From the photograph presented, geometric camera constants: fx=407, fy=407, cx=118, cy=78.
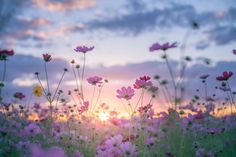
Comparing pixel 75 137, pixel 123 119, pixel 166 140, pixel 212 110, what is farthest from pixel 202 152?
pixel 212 110

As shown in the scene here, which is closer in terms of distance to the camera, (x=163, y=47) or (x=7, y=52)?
(x=163, y=47)

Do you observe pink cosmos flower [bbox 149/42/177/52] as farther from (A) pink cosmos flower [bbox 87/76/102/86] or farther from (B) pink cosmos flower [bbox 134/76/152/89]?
(A) pink cosmos flower [bbox 87/76/102/86]

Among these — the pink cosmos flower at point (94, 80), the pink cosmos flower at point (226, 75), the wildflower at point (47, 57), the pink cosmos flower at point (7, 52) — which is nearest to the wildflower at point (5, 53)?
the pink cosmos flower at point (7, 52)

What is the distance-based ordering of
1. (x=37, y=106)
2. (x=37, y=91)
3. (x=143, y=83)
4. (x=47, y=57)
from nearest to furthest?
(x=143, y=83) → (x=47, y=57) → (x=37, y=91) → (x=37, y=106)

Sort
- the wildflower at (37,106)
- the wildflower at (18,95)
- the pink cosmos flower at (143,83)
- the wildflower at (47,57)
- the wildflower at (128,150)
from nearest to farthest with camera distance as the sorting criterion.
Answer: the wildflower at (128,150) → the pink cosmos flower at (143,83) → the wildflower at (47,57) → the wildflower at (18,95) → the wildflower at (37,106)

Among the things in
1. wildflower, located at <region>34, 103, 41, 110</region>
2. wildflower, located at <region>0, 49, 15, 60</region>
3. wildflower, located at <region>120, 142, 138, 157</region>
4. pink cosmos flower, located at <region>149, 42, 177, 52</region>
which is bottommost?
wildflower, located at <region>120, 142, 138, 157</region>

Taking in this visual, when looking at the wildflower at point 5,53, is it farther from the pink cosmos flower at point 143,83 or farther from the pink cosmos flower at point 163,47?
the pink cosmos flower at point 163,47

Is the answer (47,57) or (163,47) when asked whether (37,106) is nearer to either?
(47,57)

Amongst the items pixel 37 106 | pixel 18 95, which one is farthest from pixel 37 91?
pixel 37 106

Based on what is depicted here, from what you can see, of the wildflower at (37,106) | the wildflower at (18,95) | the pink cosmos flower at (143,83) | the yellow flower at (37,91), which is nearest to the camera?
the pink cosmos flower at (143,83)

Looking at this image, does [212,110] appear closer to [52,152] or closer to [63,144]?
[63,144]

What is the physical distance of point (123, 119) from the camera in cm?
668

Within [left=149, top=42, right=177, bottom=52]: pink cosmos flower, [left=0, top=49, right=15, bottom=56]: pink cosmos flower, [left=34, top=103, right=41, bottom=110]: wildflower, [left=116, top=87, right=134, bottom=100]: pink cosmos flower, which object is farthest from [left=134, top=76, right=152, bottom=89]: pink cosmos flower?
Result: [left=34, top=103, right=41, bottom=110]: wildflower

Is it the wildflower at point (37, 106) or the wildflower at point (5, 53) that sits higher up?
the wildflower at point (5, 53)
